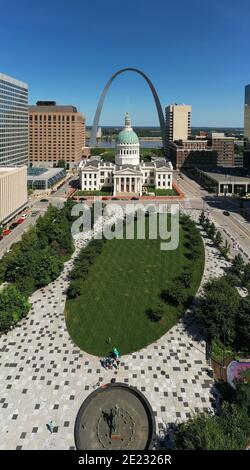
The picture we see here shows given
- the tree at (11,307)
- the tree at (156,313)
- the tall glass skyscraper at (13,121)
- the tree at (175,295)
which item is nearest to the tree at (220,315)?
the tree at (156,313)

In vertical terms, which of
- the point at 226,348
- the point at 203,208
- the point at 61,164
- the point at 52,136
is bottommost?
the point at 226,348

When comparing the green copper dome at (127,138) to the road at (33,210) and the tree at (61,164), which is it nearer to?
the road at (33,210)

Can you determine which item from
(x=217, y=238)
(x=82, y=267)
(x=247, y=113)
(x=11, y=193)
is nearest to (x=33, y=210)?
(x=11, y=193)

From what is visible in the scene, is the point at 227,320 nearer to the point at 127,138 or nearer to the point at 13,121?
the point at 127,138

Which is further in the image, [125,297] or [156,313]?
[125,297]

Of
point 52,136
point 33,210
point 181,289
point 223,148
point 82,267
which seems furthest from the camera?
point 223,148
